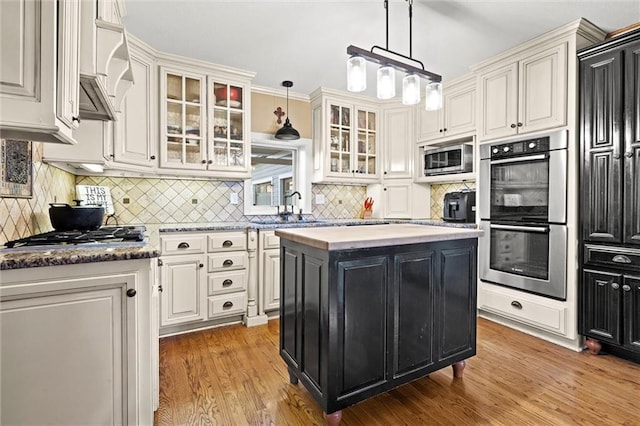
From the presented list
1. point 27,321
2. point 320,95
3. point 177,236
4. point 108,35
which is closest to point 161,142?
point 177,236

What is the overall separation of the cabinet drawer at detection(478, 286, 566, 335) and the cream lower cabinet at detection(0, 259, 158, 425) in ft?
9.38

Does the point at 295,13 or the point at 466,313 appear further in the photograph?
the point at 295,13

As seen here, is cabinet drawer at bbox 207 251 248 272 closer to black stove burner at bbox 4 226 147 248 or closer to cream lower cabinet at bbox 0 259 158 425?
black stove burner at bbox 4 226 147 248

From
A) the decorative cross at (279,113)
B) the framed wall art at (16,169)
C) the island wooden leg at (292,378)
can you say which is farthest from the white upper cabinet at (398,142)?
the framed wall art at (16,169)

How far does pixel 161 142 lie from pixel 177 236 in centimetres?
92

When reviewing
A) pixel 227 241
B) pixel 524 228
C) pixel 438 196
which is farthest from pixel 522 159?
pixel 227 241

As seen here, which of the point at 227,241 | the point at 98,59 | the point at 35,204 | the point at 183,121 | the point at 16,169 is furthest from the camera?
the point at 183,121

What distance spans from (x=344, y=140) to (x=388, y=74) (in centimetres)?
218

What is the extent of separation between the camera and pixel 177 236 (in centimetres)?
272

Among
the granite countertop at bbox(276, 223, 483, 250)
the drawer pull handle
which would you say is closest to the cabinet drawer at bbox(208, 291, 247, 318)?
the granite countertop at bbox(276, 223, 483, 250)

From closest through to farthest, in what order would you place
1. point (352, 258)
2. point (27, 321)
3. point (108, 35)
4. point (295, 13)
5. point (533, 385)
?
1. point (27, 321)
2. point (108, 35)
3. point (352, 258)
4. point (533, 385)
5. point (295, 13)

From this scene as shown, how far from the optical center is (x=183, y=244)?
9.02ft

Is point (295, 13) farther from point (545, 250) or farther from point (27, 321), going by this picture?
point (545, 250)

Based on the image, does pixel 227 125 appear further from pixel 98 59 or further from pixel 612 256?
pixel 612 256
